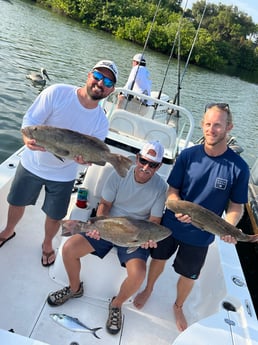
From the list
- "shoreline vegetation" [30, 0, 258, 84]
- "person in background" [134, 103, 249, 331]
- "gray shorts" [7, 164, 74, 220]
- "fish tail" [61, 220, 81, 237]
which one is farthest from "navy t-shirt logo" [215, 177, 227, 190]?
"shoreline vegetation" [30, 0, 258, 84]

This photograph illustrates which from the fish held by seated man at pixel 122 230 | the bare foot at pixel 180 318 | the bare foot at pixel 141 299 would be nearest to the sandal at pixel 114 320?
the bare foot at pixel 141 299

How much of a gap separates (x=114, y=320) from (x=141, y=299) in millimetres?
422

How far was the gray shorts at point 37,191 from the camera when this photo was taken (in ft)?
9.98

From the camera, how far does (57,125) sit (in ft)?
9.29

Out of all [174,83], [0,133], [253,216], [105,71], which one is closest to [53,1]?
[174,83]

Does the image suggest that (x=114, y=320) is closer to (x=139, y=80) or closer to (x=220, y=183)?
(x=220, y=183)

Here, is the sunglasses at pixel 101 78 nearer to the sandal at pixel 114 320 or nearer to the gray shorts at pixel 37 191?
the gray shorts at pixel 37 191

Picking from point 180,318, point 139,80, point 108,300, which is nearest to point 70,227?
point 108,300

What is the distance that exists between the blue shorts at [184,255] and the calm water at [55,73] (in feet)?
16.4

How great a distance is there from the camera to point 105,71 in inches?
108

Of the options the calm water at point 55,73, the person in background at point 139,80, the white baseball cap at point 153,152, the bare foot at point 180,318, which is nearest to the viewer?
the white baseball cap at point 153,152

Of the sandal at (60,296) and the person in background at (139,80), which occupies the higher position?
the person in background at (139,80)

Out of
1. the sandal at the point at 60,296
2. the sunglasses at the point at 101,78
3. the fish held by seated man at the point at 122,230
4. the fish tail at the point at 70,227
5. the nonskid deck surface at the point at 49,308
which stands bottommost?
the nonskid deck surface at the point at 49,308

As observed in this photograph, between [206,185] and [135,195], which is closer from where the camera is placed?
[206,185]
